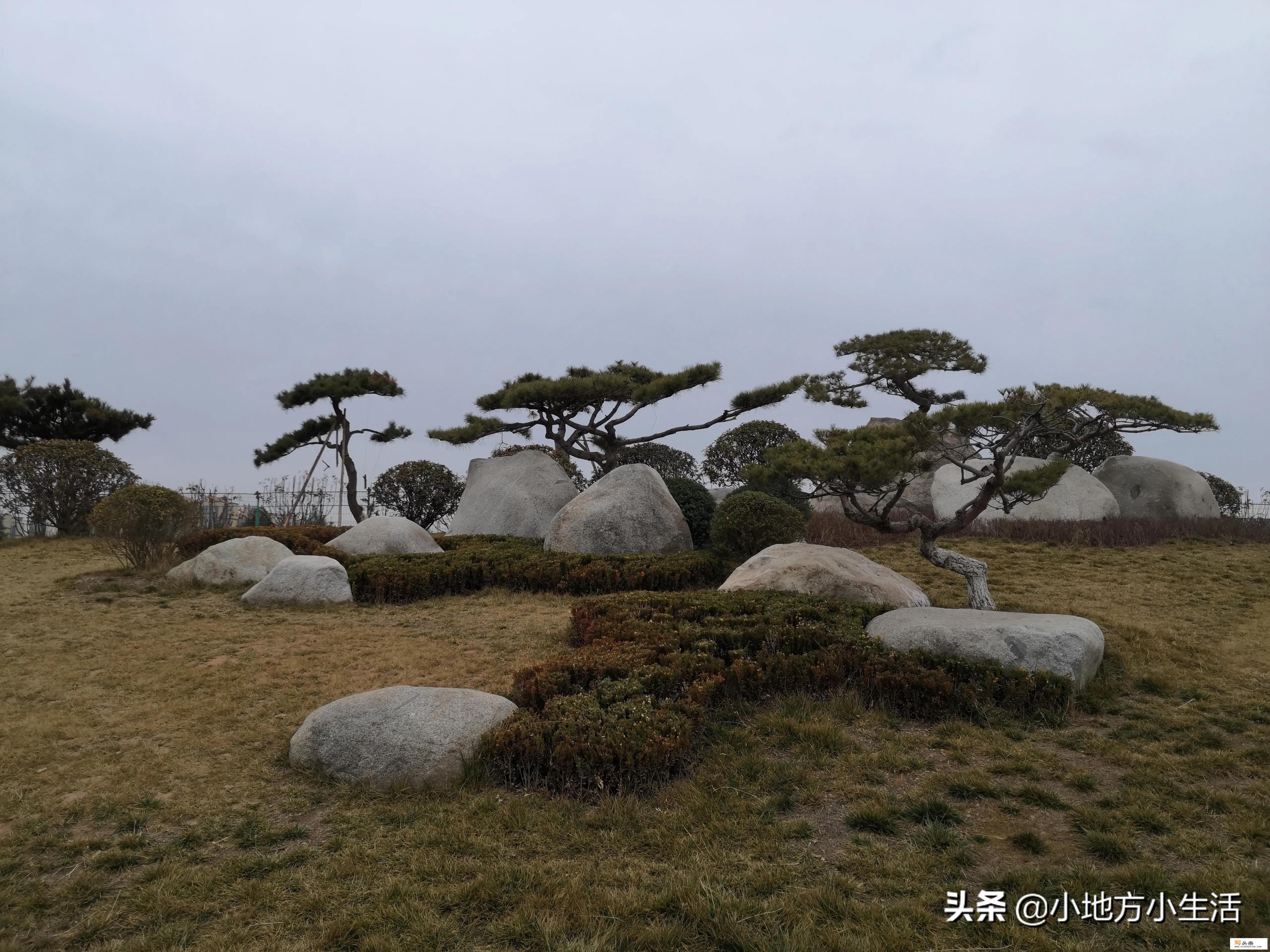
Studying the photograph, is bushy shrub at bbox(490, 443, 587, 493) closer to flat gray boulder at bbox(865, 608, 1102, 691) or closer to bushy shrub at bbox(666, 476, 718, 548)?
bushy shrub at bbox(666, 476, 718, 548)

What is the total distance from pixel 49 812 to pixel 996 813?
5.08 metres

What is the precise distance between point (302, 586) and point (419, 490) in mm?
8317

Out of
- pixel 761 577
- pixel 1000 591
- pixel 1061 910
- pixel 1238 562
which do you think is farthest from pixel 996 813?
pixel 1238 562

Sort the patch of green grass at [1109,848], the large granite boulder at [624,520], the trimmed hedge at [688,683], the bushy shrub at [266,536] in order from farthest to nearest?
1. the bushy shrub at [266,536]
2. the large granite boulder at [624,520]
3. the trimmed hedge at [688,683]
4. the patch of green grass at [1109,848]

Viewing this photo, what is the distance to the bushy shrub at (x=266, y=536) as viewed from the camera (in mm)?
11914

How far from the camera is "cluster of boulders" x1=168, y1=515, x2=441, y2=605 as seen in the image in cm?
945

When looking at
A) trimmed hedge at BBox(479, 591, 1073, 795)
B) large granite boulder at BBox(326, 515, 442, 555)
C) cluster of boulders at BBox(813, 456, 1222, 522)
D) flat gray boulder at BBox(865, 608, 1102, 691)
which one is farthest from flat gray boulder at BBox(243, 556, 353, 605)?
cluster of boulders at BBox(813, 456, 1222, 522)

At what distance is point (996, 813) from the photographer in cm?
398

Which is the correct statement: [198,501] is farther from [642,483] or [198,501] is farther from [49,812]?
[49,812]

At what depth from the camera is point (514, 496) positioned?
15.1 m

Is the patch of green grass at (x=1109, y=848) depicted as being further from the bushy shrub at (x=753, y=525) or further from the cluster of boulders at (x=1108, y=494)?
the cluster of boulders at (x=1108, y=494)

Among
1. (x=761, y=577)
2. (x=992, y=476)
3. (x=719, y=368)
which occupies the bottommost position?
(x=761, y=577)

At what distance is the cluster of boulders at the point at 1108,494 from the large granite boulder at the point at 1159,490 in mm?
12

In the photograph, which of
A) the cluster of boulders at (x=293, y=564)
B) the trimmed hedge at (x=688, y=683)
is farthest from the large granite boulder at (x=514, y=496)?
the trimmed hedge at (x=688, y=683)
